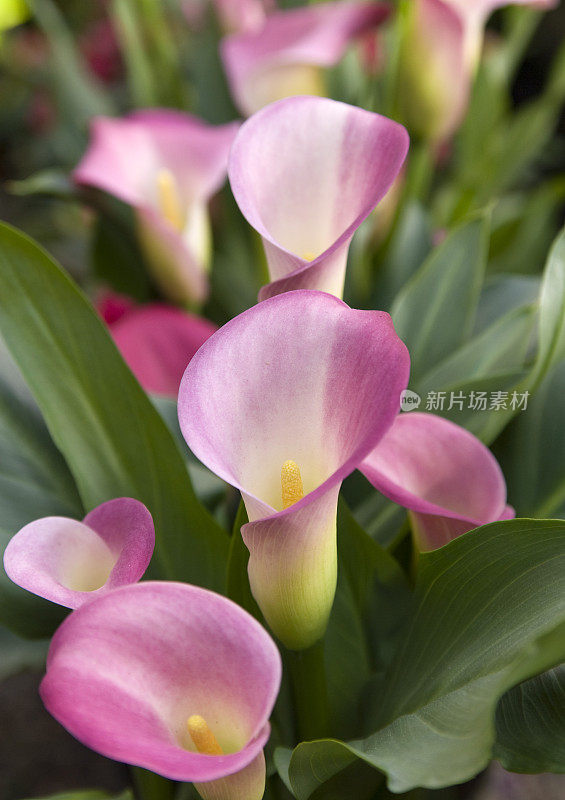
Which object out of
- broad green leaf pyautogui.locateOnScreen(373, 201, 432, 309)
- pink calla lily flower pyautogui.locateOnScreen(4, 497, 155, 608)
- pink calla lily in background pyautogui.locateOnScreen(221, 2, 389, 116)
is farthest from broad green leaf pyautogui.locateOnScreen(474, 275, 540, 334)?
pink calla lily flower pyautogui.locateOnScreen(4, 497, 155, 608)

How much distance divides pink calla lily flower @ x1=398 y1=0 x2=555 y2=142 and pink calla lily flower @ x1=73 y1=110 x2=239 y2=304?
0.11m

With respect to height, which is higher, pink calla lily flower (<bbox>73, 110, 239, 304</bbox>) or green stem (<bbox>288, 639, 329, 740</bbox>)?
pink calla lily flower (<bbox>73, 110, 239, 304</bbox>)

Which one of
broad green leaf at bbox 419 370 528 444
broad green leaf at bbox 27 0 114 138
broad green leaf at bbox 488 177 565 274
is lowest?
broad green leaf at bbox 488 177 565 274

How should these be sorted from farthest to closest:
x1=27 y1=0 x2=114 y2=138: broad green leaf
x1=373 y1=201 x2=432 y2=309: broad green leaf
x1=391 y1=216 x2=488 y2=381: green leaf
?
x1=27 y1=0 x2=114 y2=138: broad green leaf → x1=373 y1=201 x2=432 y2=309: broad green leaf → x1=391 y1=216 x2=488 y2=381: green leaf

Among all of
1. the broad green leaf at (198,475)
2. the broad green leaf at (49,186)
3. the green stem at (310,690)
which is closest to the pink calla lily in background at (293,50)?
the broad green leaf at (49,186)

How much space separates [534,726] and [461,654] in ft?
0.13


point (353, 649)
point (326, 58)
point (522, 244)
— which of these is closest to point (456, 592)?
point (353, 649)

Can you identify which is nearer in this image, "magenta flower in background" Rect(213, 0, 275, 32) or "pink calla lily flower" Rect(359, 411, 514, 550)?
"pink calla lily flower" Rect(359, 411, 514, 550)

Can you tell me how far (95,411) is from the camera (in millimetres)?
277

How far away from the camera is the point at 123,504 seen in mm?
223

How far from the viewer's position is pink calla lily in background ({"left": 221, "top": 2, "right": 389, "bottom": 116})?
448 millimetres

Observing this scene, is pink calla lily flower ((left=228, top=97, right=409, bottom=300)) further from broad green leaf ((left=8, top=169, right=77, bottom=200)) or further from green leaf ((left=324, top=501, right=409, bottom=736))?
broad green leaf ((left=8, top=169, right=77, bottom=200))

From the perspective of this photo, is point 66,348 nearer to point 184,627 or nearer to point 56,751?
point 184,627

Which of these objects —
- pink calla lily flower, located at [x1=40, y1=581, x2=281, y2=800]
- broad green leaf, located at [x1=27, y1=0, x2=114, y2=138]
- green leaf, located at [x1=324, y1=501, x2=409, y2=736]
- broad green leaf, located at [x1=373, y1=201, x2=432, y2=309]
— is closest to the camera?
pink calla lily flower, located at [x1=40, y1=581, x2=281, y2=800]
